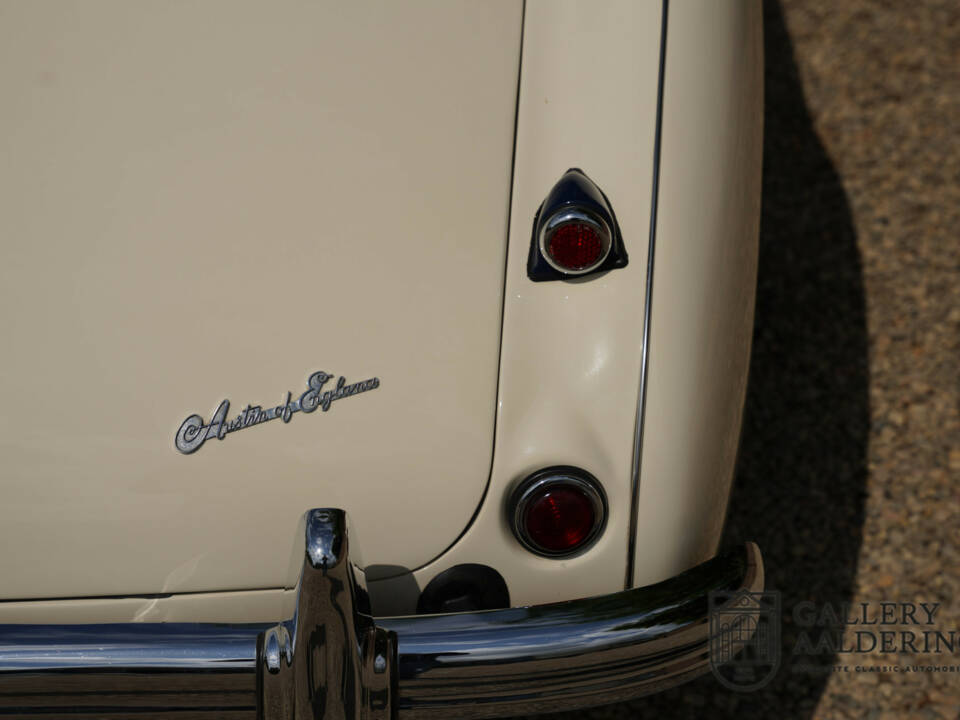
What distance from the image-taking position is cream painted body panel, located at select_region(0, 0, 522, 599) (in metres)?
1.41

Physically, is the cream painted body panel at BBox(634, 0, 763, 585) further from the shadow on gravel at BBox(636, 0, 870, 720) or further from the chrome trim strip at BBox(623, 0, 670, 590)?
the shadow on gravel at BBox(636, 0, 870, 720)

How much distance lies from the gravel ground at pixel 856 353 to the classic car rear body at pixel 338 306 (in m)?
1.06

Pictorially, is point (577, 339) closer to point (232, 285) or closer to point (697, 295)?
point (697, 295)

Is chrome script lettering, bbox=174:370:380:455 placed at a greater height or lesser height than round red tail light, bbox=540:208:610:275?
lesser

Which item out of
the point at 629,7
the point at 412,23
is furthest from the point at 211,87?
the point at 629,7

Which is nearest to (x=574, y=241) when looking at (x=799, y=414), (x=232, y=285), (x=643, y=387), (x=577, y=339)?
(x=577, y=339)

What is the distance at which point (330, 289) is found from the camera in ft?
4.83

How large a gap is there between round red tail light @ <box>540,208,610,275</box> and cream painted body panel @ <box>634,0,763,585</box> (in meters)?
0.10

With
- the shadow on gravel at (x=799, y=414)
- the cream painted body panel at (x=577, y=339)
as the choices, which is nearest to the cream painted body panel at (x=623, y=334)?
the cream painted body panel at (x=577, y=339)

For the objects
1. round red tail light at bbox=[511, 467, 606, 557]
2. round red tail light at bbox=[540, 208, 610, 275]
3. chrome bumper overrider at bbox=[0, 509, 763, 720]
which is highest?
round red tail light at bbox=[540, 208, 610, 275]

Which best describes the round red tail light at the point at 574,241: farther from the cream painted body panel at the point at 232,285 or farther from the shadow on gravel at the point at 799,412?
the shadow on gravel at the point at 799,412

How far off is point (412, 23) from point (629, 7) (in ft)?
1.34

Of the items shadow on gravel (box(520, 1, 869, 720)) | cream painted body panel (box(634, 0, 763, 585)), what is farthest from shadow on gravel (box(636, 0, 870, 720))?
cream painted body panel (box(634, 0, 763, 585))

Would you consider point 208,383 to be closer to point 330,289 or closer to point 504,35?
point 330,289
